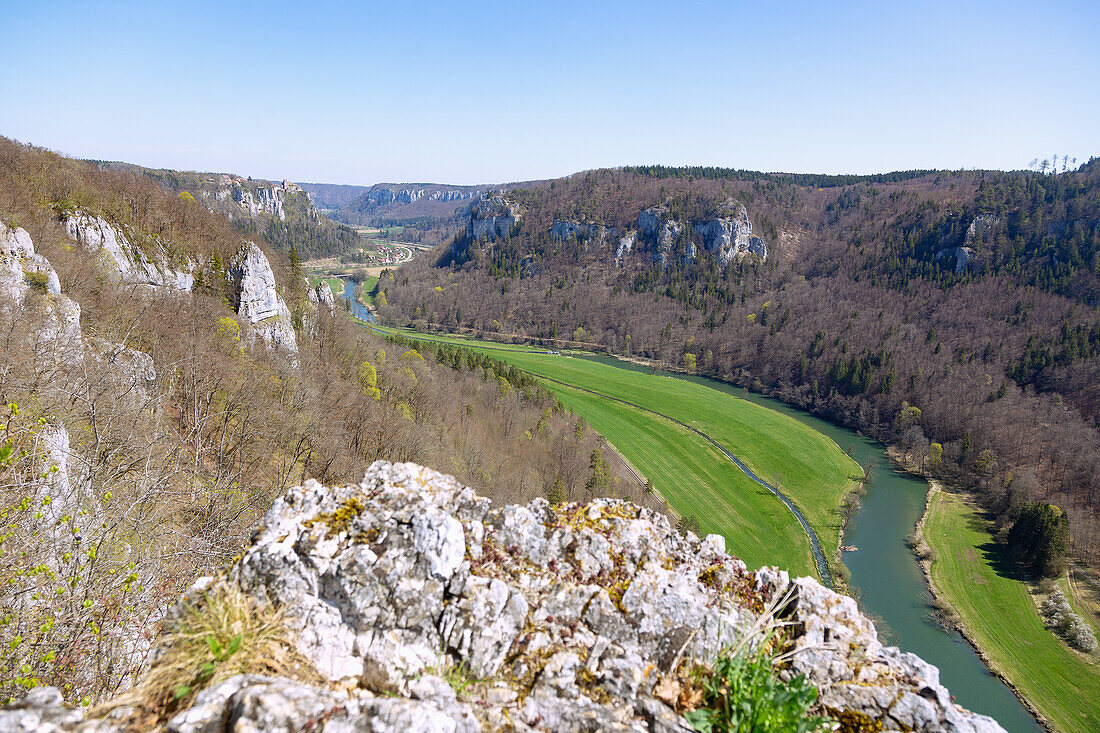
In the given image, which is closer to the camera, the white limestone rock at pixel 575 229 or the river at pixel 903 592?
the river at pixel 903 592

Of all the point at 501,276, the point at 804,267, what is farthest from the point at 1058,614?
the point at 501,276

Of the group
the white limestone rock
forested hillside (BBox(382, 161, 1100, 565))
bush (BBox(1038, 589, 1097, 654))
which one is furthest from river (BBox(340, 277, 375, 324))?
bush (BBox(1038, 589, 1097, 654))

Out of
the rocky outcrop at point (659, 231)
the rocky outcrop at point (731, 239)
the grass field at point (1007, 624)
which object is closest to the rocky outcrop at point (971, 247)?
the rocky outcrop at point (731, 239)

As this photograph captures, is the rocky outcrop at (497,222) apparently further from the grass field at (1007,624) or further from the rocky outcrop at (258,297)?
the grass field at (1007,624)

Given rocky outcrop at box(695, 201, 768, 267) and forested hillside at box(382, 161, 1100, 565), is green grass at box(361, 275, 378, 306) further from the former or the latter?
rocky outcrop at box(695, 201, 768, 267)

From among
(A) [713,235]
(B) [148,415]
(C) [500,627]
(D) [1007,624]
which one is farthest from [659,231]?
(C) [500,627]

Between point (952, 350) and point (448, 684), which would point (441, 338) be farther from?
point (448, 684)
